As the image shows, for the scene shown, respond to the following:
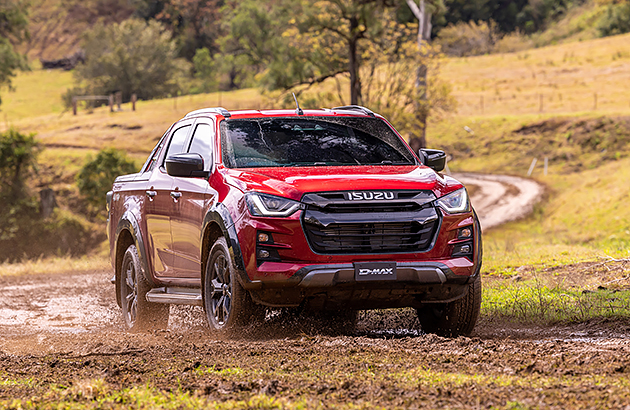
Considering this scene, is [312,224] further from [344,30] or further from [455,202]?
[344,30]

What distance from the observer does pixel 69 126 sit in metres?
59.7

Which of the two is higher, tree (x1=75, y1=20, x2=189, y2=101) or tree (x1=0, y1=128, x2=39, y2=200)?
tree (x1=75, y1=20, x2=189, y2=101)

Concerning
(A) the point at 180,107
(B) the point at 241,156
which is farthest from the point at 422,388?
(A) the point at 180,107

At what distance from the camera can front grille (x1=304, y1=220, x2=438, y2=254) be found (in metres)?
6.02

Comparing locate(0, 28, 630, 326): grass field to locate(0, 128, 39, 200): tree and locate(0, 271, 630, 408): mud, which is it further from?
locate(0, 271, 630, 408): mud

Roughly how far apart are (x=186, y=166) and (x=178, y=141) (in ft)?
4.95

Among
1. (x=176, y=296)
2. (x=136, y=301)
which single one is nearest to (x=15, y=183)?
(x=136, y=301)

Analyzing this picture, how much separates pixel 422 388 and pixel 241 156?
11.2 feet

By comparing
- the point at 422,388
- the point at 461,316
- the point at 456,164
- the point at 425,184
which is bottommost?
the point at 456,164

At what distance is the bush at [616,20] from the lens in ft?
253

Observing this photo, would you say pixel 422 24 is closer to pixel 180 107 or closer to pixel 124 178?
pixel 124 178

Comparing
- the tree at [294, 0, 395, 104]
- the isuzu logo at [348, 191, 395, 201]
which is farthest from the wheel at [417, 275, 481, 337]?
the tree at [294, 0, 395, 104]

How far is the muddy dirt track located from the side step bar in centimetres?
33

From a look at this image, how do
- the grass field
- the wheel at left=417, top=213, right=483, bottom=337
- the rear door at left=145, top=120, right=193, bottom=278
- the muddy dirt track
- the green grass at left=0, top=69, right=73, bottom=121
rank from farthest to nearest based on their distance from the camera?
the green grass at left=0, top=69, right=73, bottom=121
the grass field
the rear door at left=145, top=120, right=193, bottom=278
the wheel at left=417, top=213, right=483, bottom=337
the muddy dirt track
